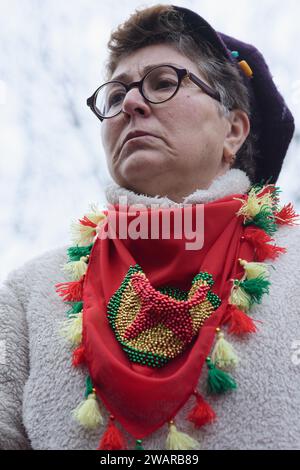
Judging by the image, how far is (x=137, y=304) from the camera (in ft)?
3.79

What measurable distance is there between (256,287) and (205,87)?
0.82m

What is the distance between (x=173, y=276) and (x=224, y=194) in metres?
0.37

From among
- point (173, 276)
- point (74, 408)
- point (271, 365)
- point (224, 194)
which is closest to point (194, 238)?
point (173, 276)

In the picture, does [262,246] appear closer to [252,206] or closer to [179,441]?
[252,206]

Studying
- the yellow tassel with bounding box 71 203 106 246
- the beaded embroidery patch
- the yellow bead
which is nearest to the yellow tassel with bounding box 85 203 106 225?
the yellow tassel with bounding box 71 203 106 246

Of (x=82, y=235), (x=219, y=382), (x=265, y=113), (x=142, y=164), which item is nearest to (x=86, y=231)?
(x=82, y=235)

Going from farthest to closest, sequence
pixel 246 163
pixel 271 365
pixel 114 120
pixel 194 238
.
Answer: pixel 246 163 → pixel 114 120 → pixel 194 238 → pixel 271 365

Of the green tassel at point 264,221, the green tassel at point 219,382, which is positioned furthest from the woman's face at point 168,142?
the green tassel at point 219,382

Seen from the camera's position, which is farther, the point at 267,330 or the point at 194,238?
the point at 194,238

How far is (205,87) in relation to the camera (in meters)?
1.61

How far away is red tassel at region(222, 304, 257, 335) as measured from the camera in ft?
3.49

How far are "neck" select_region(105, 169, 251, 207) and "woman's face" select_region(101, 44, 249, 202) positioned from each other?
0.13 ft

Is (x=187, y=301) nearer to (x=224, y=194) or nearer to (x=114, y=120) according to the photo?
(x=224, y=194)
